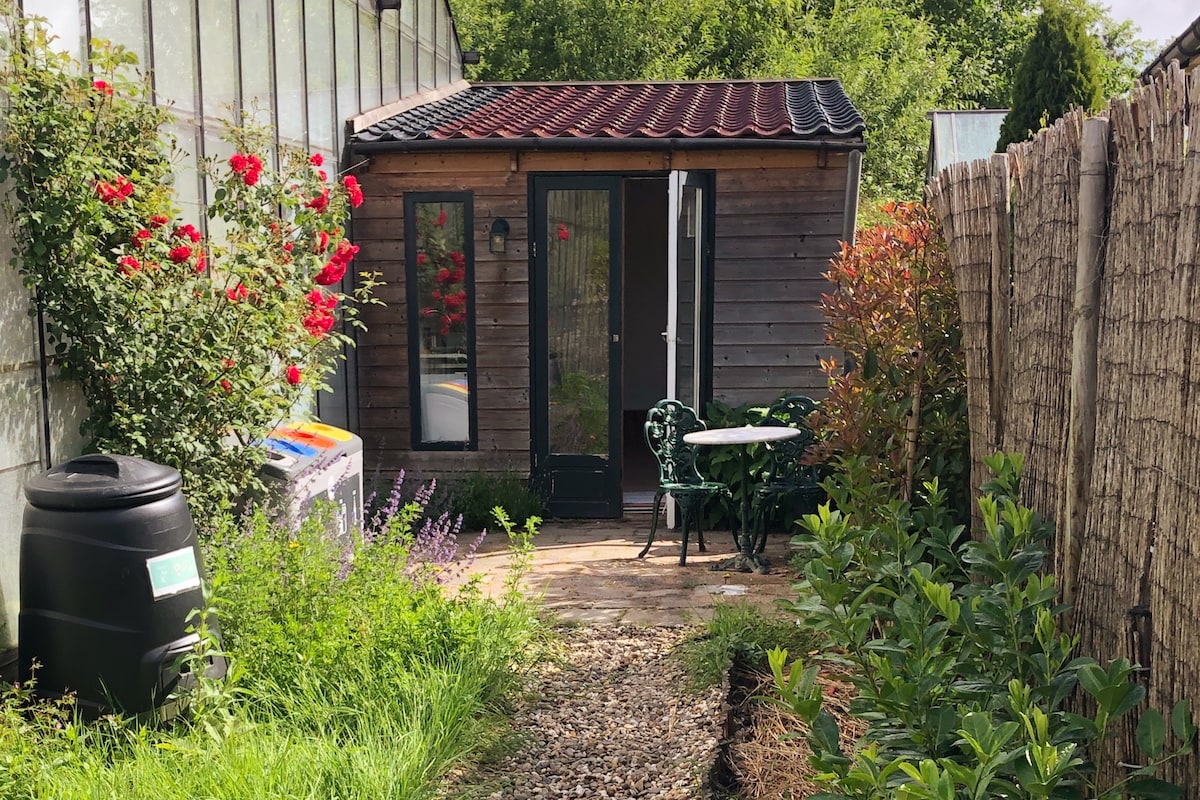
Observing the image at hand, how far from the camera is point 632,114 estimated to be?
8742 millimetres

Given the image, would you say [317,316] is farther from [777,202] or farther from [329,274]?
[777,202]

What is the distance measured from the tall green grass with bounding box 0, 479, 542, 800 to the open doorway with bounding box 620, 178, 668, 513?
22.9ft

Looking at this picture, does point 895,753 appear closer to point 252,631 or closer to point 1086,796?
point 1086,796

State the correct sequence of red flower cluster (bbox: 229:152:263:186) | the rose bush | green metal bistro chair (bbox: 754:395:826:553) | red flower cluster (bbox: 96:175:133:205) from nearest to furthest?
the rose bush
red flower cluster (bbox: 96:175:133:205)
red flower cluster (bbox: 229:152:263:186)
green metal bistro chair (bbox: 754:395:826:553)

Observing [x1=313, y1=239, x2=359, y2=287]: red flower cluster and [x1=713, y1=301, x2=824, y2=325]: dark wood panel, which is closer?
[x1=313, y1=239, x2=359, y2=287]: red flower cluster

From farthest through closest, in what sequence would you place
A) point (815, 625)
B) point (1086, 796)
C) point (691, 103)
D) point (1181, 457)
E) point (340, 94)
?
1. point (691, 103)
2. point (340, 94)
3. point (815, 625)
4. point (1086, 796)
5. point (1181, 457)

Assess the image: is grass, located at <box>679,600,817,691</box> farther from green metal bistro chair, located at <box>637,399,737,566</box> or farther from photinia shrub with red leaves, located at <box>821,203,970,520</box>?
green metal bistro chair, located at <box>637,399,737,566</box>

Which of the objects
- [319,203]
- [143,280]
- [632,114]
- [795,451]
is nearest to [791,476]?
[795,451]

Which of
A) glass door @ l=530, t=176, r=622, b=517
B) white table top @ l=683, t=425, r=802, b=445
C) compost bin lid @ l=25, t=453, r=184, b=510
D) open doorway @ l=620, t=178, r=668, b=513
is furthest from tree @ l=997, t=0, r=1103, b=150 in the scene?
compost bin lid @ l=25, t=453, r=184, b=510

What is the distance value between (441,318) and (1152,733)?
648 cm

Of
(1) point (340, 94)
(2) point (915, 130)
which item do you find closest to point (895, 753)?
(1) point (340, 94)

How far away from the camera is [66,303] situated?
4.27 meters

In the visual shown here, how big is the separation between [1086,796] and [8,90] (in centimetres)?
406

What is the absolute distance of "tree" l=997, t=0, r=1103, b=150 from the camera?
484 inches
